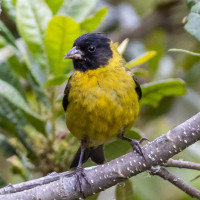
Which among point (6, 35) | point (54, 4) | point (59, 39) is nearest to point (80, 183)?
point (59, 39)

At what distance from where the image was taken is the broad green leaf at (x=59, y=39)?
2824 mm

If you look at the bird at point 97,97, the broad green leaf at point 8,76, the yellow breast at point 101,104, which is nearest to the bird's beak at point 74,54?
the bird at point 97,97

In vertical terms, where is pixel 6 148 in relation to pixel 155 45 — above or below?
above

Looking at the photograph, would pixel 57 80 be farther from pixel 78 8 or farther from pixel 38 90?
pixel 78 8

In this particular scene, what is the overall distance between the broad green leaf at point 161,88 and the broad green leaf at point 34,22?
71 cm

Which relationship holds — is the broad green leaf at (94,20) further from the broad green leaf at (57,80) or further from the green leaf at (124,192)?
the green leaf at (124,192)

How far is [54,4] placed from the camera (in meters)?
3.17

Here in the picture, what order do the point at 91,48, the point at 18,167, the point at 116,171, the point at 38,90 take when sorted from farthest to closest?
the point at 38,90 → the point at 91,48 → the point at 18,167 → the point at 116,171

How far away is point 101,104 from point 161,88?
41 centimetres

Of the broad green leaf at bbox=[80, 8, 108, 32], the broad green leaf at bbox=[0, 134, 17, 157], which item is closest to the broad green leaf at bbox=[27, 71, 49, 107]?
the broad green leaf at bbox=[0, 134, 17, 157]

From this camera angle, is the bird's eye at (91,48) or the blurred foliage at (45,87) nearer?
the blurred foliage at (45,87)

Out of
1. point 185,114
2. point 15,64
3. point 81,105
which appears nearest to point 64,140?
point 81,105

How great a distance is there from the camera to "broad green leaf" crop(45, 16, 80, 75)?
2.82 metres

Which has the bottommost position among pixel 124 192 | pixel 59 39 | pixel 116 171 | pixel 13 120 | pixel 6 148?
pixel 124 192
